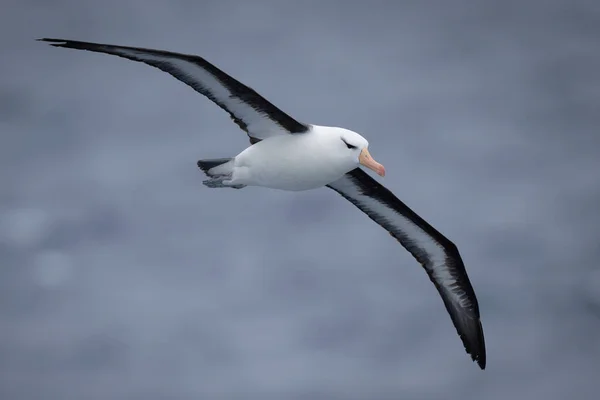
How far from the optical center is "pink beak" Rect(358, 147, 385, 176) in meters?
11.2

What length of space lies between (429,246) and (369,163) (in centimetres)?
302

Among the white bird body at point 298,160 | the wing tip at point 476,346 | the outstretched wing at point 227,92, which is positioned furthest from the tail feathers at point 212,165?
the wing tip at point 476,346

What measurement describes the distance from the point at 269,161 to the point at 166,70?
160cm

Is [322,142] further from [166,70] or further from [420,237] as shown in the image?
[420,237]

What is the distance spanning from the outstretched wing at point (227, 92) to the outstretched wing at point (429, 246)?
6.64 feet

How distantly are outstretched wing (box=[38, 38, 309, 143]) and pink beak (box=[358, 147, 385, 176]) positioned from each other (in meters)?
0.78

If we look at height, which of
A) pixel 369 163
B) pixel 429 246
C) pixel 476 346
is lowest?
pixel 476 346

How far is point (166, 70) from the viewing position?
11211 millimetres

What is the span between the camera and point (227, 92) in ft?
37.5

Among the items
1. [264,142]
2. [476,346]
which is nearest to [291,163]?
[264,142]

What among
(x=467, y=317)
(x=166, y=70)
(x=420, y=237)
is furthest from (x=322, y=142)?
(x=467, y=317)

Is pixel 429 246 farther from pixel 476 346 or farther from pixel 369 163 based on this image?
pixel 369 163

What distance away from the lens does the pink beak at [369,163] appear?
11.2 meters

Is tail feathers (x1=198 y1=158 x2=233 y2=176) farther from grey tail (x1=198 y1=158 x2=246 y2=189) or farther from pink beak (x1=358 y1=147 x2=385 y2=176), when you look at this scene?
pink beak (x1=358 y1=147 x2=385 y2=176)
